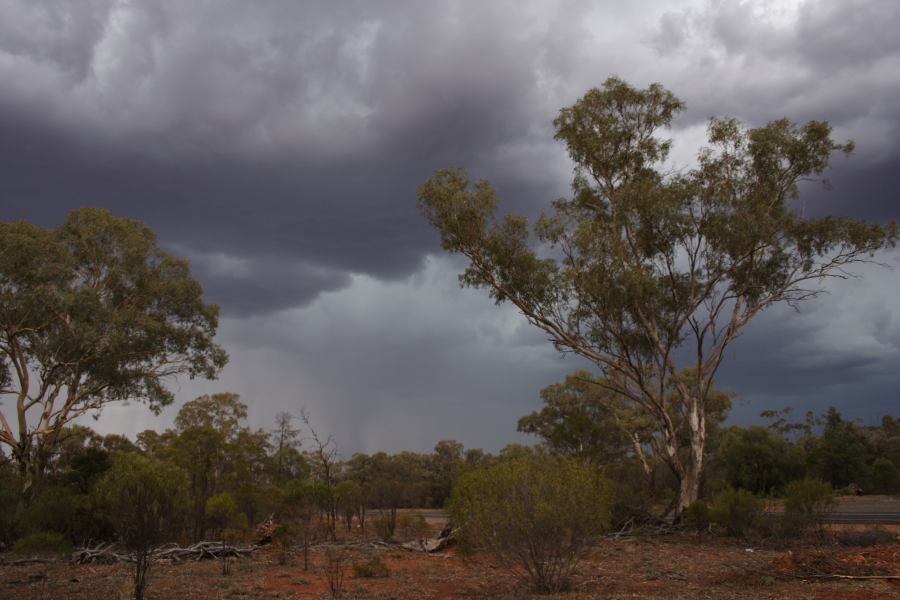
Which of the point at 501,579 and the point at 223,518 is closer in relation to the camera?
the point at 501,579

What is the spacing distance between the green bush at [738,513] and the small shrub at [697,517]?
1.26 feet

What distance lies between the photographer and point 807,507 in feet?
54.7

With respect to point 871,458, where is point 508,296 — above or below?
above

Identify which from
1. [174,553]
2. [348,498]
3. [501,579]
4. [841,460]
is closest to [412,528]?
[348,498]

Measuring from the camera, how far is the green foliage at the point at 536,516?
Result: 1052 centimetres

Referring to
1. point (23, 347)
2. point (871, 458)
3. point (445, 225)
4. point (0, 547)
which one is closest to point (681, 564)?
point (445, 225)

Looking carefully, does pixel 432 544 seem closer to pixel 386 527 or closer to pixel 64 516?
pixel 386 527

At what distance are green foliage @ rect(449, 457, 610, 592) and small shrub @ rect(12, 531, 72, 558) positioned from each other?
11636 mm

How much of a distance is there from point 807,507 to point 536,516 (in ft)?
32.7

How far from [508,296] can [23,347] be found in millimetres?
17975

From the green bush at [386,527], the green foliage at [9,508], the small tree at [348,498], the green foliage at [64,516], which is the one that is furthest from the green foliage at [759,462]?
the green foliage at [9,508]

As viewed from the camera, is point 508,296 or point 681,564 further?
point 508,296

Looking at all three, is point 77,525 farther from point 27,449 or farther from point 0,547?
point 27,449

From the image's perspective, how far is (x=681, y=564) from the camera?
47.8 ft
